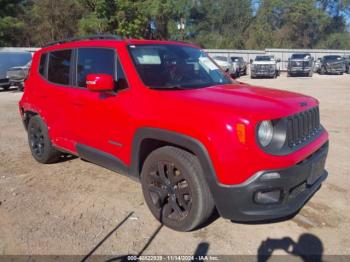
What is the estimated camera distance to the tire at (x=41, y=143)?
17.8ft

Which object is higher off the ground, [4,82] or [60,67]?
[60,67]

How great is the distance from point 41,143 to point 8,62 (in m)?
15.2

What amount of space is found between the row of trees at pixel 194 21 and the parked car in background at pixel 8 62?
671 inches

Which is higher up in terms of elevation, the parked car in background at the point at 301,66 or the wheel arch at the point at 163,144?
the wheel arch at the point at 163,144

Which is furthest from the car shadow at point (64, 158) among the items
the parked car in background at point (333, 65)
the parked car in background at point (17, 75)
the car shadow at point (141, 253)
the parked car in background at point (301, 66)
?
the parked car in background at point (333, 65)

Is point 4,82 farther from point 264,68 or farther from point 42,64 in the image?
point 264,68

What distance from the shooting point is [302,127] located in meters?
3.51

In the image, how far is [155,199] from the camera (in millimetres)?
3824

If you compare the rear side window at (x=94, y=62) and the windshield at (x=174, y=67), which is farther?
the rear side window at (x=94, y=62)

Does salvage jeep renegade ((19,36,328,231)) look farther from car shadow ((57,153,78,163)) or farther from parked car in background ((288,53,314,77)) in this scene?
parked car in background ((288,53,314,77))

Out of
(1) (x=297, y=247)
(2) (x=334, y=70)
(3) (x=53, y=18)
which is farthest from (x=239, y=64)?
(1) (x=297, y=247)

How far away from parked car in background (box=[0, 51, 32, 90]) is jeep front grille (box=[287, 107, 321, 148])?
57.7 ft

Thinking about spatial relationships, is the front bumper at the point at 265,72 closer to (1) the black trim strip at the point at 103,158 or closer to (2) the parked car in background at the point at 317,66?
(2) the parked car in background at the point at 317,66

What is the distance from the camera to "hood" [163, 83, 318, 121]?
123 inches
